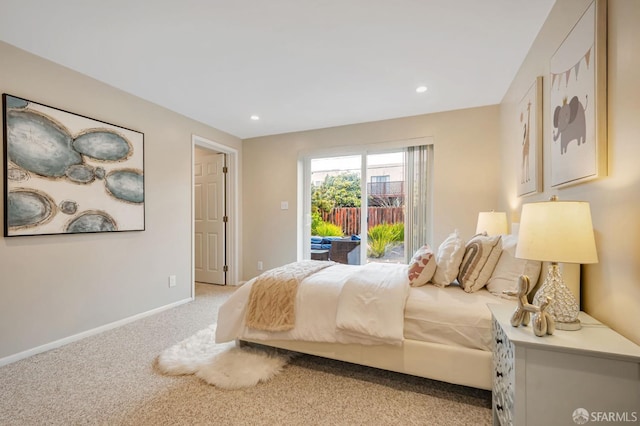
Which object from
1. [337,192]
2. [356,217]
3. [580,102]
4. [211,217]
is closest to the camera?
[580,102]

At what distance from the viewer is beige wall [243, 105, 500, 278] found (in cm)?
330

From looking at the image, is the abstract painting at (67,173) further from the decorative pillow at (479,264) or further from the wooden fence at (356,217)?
the decorative pillow at (479,264)

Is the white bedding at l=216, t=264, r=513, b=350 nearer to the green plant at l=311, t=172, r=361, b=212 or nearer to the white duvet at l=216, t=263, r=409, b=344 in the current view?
the white duvet at l=216, t=263, r=409, b=344

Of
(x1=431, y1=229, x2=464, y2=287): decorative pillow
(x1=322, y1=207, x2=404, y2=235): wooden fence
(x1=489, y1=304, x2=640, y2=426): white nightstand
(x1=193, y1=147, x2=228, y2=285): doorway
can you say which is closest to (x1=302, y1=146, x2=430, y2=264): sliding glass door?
(x1=322, y1=207, x2=404, y2=235): wooden fence

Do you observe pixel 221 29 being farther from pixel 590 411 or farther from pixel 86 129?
pixel 590 411

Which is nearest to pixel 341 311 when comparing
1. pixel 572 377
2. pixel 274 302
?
pixel 274 302

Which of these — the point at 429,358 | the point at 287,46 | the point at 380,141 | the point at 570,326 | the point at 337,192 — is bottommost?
the point at 429,358

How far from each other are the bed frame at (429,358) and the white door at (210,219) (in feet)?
9.94

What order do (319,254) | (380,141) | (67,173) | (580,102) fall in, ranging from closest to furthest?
(580,102) < (67,173) < (380,141) < (319,254)

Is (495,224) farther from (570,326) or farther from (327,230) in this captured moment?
(327,230)

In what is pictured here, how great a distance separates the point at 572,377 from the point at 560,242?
1.62 ft

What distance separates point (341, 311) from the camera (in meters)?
1.84

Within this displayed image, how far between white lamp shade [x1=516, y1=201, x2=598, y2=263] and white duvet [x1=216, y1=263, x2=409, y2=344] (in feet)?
2.82

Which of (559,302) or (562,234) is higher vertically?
(562,234)
